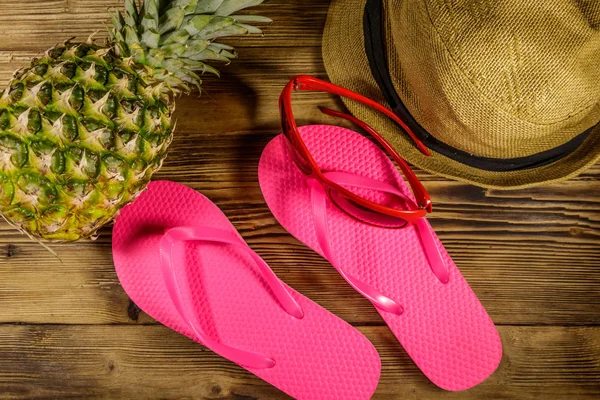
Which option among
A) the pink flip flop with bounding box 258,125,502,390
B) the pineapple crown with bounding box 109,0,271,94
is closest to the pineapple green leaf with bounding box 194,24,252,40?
the pineapple crown with bounding box 109,0,271,94

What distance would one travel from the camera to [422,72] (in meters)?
0.63

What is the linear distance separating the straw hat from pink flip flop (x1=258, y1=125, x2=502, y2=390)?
5.0 inches

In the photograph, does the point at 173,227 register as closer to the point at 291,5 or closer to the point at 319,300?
the point at 319,300

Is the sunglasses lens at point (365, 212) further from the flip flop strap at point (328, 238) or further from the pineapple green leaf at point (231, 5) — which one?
the pineapple green leaf at point (231, 5)

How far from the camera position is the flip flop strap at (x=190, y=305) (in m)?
0.77

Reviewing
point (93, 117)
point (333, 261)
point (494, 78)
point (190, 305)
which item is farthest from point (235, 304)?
point (494, 78)

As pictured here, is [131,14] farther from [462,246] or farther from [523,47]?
[462,246]

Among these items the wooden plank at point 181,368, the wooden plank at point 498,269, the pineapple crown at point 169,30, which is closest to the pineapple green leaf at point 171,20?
the pineapple crown at point 169,30

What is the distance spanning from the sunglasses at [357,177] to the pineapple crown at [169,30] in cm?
14

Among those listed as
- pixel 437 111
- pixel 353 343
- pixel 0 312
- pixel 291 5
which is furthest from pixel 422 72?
pixel 0 312

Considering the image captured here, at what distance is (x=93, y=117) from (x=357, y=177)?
1.39 ft

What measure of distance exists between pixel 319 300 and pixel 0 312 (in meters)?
0.54

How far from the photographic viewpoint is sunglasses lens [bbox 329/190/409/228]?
2.75 ft

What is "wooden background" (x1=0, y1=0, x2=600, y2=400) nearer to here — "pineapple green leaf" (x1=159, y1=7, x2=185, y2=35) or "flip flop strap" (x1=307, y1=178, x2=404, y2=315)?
"flip flop strap" (x1=307, y1=178, x2=404, y2=315)
